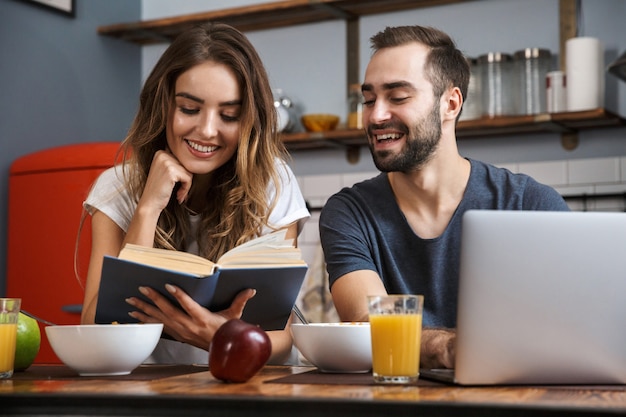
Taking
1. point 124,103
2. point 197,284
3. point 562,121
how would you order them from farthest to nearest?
point 124,103, point 562,121, point 197,284

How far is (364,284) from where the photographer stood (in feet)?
6.63

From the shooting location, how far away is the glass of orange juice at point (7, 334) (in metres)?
1.49

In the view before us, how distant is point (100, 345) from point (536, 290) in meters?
0.71

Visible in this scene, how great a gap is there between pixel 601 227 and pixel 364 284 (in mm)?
839

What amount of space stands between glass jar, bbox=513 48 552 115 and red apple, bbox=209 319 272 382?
2313 mm

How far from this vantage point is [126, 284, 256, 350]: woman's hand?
1.63m

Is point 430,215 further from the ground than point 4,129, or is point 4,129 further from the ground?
point 4,129

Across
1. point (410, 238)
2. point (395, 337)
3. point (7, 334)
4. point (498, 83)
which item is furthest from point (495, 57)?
point (7, 334)

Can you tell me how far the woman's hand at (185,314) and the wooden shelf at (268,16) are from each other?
234 cm

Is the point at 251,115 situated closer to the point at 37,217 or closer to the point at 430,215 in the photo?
the point at 430,215

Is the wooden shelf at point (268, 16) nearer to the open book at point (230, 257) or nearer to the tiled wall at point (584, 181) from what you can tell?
the tiled wall at point (584, 181)

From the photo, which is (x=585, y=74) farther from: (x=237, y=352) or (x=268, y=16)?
(x=237, y=352)

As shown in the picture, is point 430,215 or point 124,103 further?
point 124,103

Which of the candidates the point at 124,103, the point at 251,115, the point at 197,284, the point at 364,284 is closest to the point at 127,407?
the point at 197,284
